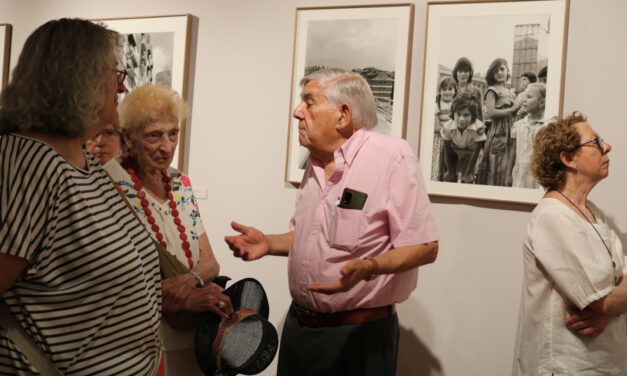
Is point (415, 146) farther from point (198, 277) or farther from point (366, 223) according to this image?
point (198, 277)

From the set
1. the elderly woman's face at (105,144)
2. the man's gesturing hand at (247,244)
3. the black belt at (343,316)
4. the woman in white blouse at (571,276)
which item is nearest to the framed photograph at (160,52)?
the elderly woman's face at (105,144)

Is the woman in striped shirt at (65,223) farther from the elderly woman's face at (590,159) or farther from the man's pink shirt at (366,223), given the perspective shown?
the elderly woman's face at (590,159)

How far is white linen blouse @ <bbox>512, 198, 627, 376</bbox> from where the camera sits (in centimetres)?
219

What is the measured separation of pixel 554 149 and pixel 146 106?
1.65 meters

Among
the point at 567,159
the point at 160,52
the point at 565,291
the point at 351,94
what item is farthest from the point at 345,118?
the point at 160,52

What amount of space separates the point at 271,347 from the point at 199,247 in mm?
494

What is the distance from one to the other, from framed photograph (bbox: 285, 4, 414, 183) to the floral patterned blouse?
1.00 m

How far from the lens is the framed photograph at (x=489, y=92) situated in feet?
9.10

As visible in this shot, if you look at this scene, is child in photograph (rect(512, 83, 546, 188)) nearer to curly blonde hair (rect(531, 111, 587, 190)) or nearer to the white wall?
the white wall

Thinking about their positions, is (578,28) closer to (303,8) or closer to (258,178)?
(303,8)

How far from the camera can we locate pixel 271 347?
209cm

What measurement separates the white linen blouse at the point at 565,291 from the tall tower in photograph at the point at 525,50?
2.41ft

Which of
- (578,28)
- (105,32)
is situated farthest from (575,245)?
(105,32)

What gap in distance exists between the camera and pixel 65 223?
1.42 metres
